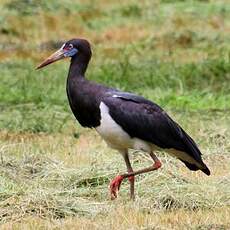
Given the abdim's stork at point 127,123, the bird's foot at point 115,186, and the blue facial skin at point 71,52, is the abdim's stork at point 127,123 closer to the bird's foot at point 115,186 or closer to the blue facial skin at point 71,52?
the bird's foot at point 115,186

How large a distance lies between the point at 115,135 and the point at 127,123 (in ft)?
0.50

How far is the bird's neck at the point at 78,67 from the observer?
10.2 m

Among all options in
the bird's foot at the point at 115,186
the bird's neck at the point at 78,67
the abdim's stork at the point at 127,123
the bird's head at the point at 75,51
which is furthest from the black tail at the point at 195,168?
the bird's head at the point at 75,51

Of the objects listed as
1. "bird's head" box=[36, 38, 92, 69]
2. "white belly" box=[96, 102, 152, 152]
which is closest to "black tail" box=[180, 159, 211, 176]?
"white belly" box=[96, 102, 152, 152]

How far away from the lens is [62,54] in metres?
10.4

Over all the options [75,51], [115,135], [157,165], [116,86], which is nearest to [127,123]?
[115,135]

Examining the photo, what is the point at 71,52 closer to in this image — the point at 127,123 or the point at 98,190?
the point at 127,123

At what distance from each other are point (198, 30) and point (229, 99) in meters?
5.86

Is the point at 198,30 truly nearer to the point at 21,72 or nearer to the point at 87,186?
the point at 21,72

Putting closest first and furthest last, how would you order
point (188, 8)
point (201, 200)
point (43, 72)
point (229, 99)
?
point (201, 200), point (229, 99), point (43, 72), point (188, 8)

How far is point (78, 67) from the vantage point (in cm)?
1024

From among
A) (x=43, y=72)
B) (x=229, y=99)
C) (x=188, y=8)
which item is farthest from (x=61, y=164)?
(x=188, y=8)

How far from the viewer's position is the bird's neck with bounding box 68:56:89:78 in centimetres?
1017

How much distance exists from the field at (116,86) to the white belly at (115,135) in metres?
0.44
